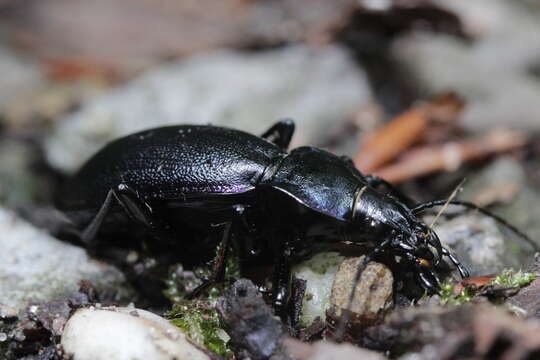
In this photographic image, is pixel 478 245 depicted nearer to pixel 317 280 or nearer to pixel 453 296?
pixel 453 296

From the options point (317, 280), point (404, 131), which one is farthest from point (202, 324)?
point (404, 131)

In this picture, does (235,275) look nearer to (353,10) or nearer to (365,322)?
(365,322)

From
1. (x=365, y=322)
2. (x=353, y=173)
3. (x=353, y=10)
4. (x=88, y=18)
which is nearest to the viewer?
(x=365, y=322)

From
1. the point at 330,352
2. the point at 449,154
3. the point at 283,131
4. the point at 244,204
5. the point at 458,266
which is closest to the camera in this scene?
the point at 330,352

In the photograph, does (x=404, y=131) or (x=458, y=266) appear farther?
(x=404, y=131)

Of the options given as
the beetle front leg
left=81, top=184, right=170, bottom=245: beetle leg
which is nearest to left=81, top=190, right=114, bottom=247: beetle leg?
left=81, top=184, right=170, bottom=245: beetle leg

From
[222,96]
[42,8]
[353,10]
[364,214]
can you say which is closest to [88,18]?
[42,8]
